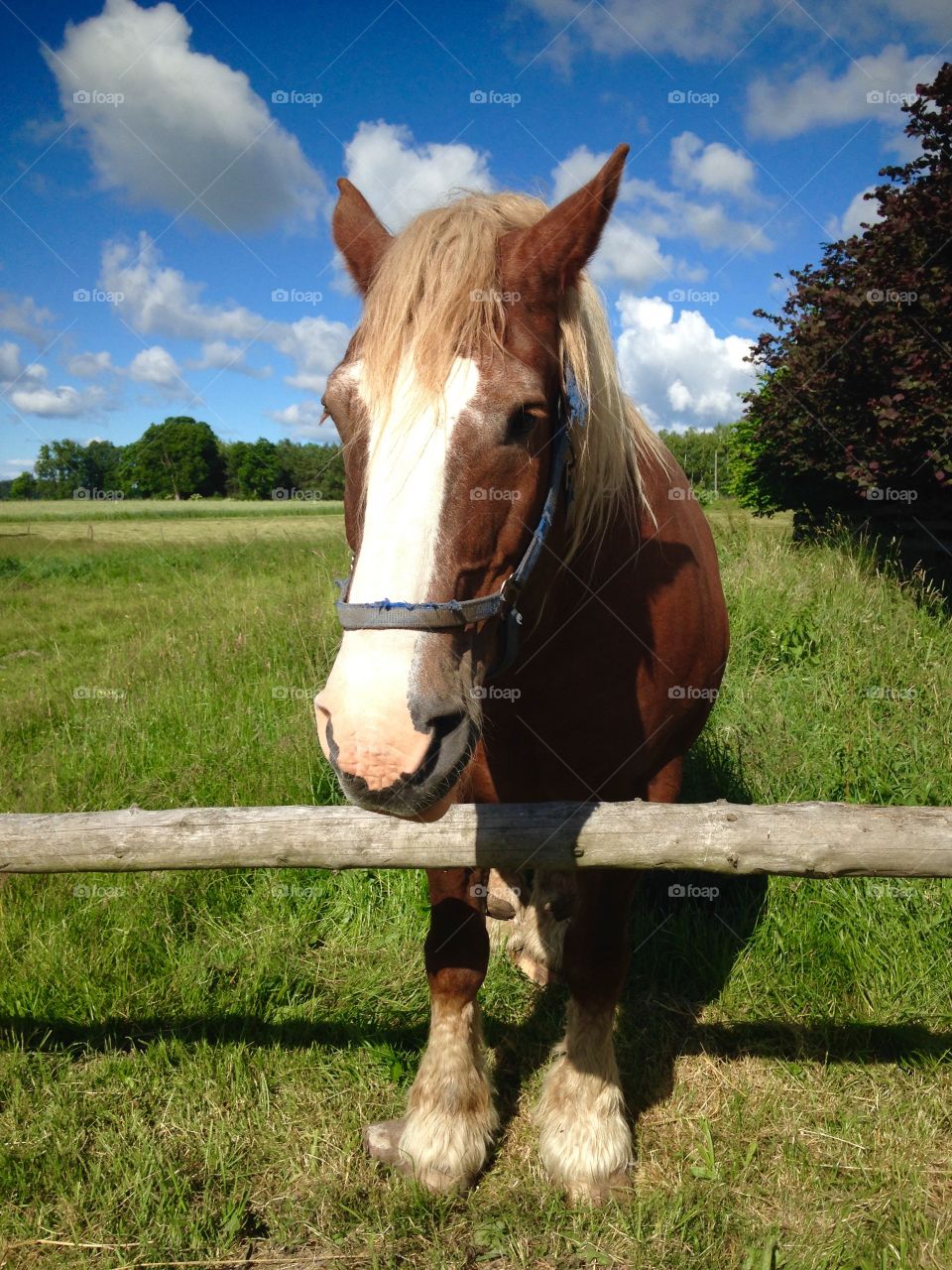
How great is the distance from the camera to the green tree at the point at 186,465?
45.4 metres

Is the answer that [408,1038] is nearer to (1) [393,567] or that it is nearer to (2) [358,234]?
(1) [393,567]

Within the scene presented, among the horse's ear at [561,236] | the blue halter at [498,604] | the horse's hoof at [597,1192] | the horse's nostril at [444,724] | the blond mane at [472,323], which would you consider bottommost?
the horse's hoof at [597,1192]

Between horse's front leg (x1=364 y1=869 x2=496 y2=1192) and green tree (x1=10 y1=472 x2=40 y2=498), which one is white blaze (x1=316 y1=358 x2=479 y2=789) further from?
green tree (x1=10 y1=472 x2=40 y2=498)

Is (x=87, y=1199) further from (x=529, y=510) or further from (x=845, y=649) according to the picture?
(x=845, y=649)

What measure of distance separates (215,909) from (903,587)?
591cm

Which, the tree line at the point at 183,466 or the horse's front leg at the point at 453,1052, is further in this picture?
the tree line at the point at 183,466

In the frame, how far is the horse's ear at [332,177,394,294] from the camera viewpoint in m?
1.99

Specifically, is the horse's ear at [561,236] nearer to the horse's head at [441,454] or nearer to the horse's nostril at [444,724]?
the horse's head at [441,454]

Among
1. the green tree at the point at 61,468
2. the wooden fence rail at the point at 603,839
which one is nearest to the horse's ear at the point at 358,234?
the wooden fence rail at the point at 603,839

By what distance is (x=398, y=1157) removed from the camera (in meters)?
2.31

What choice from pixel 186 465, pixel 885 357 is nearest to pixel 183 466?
pixel 186 465

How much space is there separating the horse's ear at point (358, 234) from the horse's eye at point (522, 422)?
744mm

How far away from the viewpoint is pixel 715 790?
3969 mm

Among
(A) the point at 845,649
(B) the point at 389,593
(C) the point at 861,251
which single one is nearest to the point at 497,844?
(B) the point at 389,593
